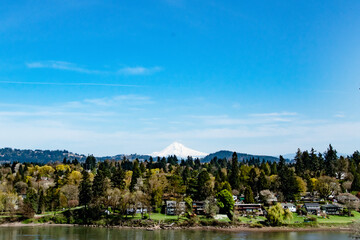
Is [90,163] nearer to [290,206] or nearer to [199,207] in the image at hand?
[199,207]

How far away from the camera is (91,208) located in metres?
59.5

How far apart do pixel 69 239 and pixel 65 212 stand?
20.2 m

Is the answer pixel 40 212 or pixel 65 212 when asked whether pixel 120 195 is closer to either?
pixel 65 212

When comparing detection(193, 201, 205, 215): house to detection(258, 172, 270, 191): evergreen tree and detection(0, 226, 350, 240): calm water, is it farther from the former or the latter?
detection(258, 172, 270, 191): evergreen tree

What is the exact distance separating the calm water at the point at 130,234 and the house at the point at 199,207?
32.9 ft

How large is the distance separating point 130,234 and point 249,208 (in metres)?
25.6

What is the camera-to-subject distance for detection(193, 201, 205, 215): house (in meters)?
60.6

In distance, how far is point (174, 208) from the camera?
196ft

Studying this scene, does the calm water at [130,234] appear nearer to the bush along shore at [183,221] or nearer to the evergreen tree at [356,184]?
the bush along shore at [183,221]

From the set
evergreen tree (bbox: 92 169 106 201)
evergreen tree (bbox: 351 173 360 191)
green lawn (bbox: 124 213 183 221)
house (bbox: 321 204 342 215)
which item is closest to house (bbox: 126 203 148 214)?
green lawn (bbox: 124 213 183 221)

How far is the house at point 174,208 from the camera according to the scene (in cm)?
5762

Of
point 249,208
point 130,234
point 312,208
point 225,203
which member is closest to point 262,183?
point 249,208

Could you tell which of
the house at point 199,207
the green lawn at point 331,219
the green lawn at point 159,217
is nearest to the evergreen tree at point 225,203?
the house at point 199,207

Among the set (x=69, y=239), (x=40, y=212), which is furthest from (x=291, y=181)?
(x=40, y=212)
